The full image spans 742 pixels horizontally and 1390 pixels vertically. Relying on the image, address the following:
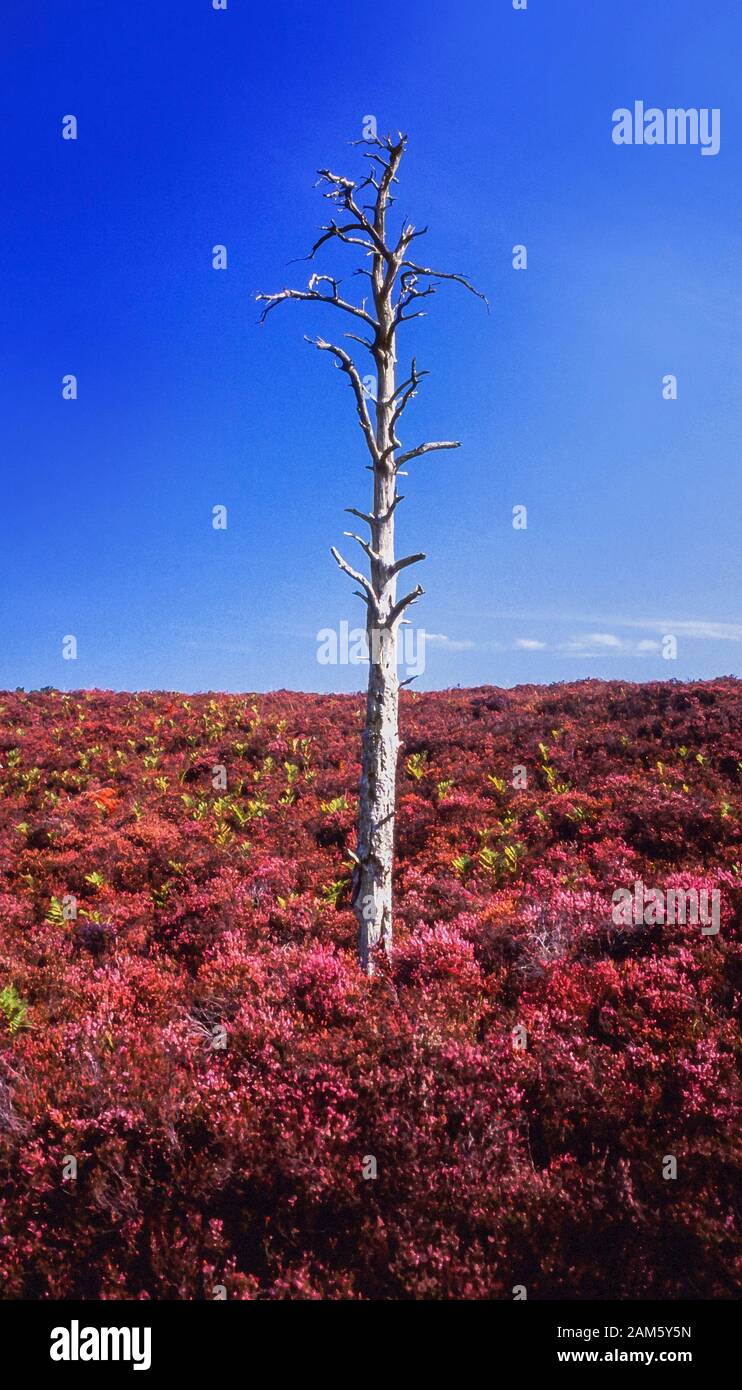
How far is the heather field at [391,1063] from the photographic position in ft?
15.2

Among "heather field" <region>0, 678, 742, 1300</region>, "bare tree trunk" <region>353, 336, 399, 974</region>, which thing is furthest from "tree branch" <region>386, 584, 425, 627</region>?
"heather field" <region>0, 678, 742, 1300</region>

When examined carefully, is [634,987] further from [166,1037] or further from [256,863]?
[256,863]

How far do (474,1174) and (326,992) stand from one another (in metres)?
2.50

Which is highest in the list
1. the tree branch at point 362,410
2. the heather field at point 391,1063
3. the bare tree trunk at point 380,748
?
the tree branch at point 362,410

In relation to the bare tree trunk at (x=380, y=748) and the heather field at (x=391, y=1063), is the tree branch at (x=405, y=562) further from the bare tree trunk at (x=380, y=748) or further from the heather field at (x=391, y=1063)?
the heather field at (x=391, y=1063)

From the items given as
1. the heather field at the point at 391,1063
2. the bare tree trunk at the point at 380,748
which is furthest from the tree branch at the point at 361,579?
the heather field at the point at 391,1063

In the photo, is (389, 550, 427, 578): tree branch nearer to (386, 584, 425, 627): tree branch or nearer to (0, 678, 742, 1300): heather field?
(386, 584, 425, 627): tree branch

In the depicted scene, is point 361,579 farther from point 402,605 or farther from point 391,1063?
point 391,1063

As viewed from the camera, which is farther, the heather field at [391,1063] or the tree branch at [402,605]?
the tree branch at [402,605]

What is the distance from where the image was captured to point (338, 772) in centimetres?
1648

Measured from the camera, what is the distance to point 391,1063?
19.5 feet

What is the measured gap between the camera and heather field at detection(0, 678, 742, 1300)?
15.2 ft

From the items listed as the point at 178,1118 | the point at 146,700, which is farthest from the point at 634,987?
the point at 146,700
